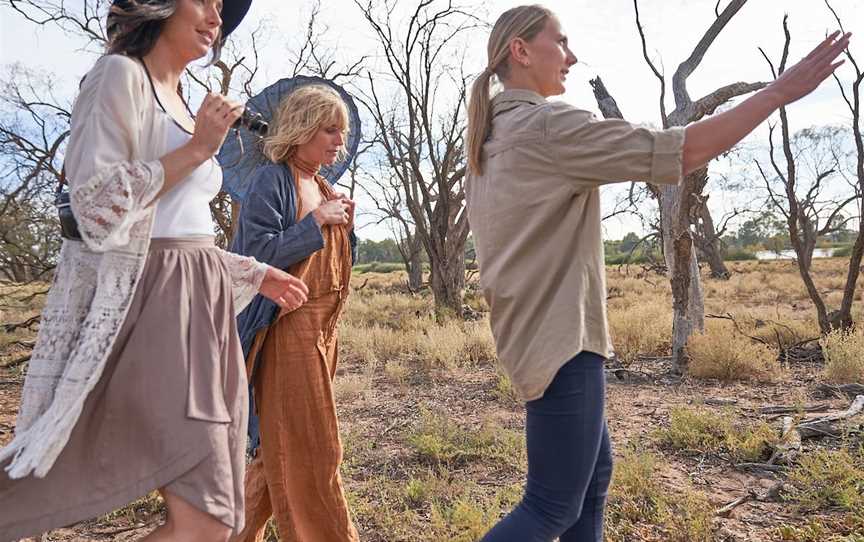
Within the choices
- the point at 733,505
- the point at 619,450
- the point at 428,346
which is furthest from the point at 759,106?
the point at 428,346

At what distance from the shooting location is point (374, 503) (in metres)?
3.38

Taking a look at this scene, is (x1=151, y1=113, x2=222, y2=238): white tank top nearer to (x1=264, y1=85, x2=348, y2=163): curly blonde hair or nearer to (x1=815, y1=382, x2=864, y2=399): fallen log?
(x1=264, y1=85, x2=348, y2=163): curly blonde hair

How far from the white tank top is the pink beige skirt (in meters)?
0.03

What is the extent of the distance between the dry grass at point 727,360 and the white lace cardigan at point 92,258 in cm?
586

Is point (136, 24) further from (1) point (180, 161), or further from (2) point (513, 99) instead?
(2) point (513, 99)

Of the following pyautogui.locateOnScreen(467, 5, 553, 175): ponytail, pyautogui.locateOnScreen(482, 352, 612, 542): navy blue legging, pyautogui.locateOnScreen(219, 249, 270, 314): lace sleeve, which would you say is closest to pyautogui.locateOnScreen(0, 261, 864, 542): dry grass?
pyautogui.locateOnScreen(482, 352, 612, 542): navy blue legging

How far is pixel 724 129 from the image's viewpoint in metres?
1.41

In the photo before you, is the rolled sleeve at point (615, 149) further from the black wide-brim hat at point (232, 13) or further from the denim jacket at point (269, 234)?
the denim jacket at point (269, 234)

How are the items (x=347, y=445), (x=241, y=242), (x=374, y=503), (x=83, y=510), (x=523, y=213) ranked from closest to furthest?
(x=83, y=510) → (x=523, y=213) → (x=241, y=242) → (x=374, y=503) → (x=347, y=445)

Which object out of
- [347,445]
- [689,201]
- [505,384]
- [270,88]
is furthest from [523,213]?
[689,201]

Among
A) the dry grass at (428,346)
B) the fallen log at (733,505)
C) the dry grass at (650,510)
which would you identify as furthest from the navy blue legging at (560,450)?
the dry grass at (428,346)

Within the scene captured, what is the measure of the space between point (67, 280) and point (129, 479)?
425 mm

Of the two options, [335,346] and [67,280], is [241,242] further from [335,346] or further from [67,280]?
Result: [67,280]

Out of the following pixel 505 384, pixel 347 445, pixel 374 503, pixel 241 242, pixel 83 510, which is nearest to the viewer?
pixel 83 510
